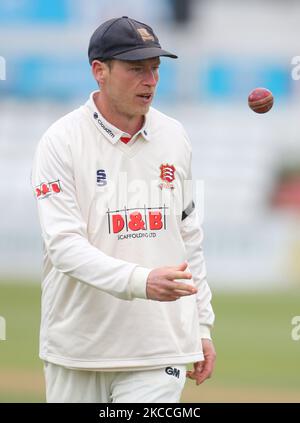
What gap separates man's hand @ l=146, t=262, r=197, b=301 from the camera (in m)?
4.20

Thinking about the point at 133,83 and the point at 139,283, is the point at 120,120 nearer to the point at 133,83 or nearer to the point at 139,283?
the point at 133,83

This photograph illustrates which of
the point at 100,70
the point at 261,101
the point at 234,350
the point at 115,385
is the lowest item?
the point at 234,350

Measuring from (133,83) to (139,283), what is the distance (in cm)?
88

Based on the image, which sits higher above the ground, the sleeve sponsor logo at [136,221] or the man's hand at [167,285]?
the sleeve sponsor logo at [136,221]

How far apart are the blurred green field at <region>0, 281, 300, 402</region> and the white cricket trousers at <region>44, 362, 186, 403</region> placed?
4.32 meters

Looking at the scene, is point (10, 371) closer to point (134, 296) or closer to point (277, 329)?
point (277, 329)

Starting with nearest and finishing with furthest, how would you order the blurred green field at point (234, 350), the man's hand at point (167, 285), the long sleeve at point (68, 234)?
the man's hand at point (167, 285) < the long sleeve at point (68, 234) < the blurred green field at point (234, 350)

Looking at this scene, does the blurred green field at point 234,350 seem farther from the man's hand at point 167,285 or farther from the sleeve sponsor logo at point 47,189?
the man's hand at point 167,285

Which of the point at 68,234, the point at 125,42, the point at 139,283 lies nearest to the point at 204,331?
the point at 139,283

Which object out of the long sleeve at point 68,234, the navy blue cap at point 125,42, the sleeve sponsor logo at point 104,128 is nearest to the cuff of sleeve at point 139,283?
the long sleeve at point 68,234

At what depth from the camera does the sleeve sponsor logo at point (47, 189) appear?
4.53 metres

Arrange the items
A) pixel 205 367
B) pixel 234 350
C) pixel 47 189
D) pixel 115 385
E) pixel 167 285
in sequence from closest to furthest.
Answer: pixel 167 285 → pixel 47 189 → pixel 115 385 → pixel 205 367 → pixel 234 350

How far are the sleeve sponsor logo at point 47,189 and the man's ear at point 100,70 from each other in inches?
19.6

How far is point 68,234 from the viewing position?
4441 millimetres
